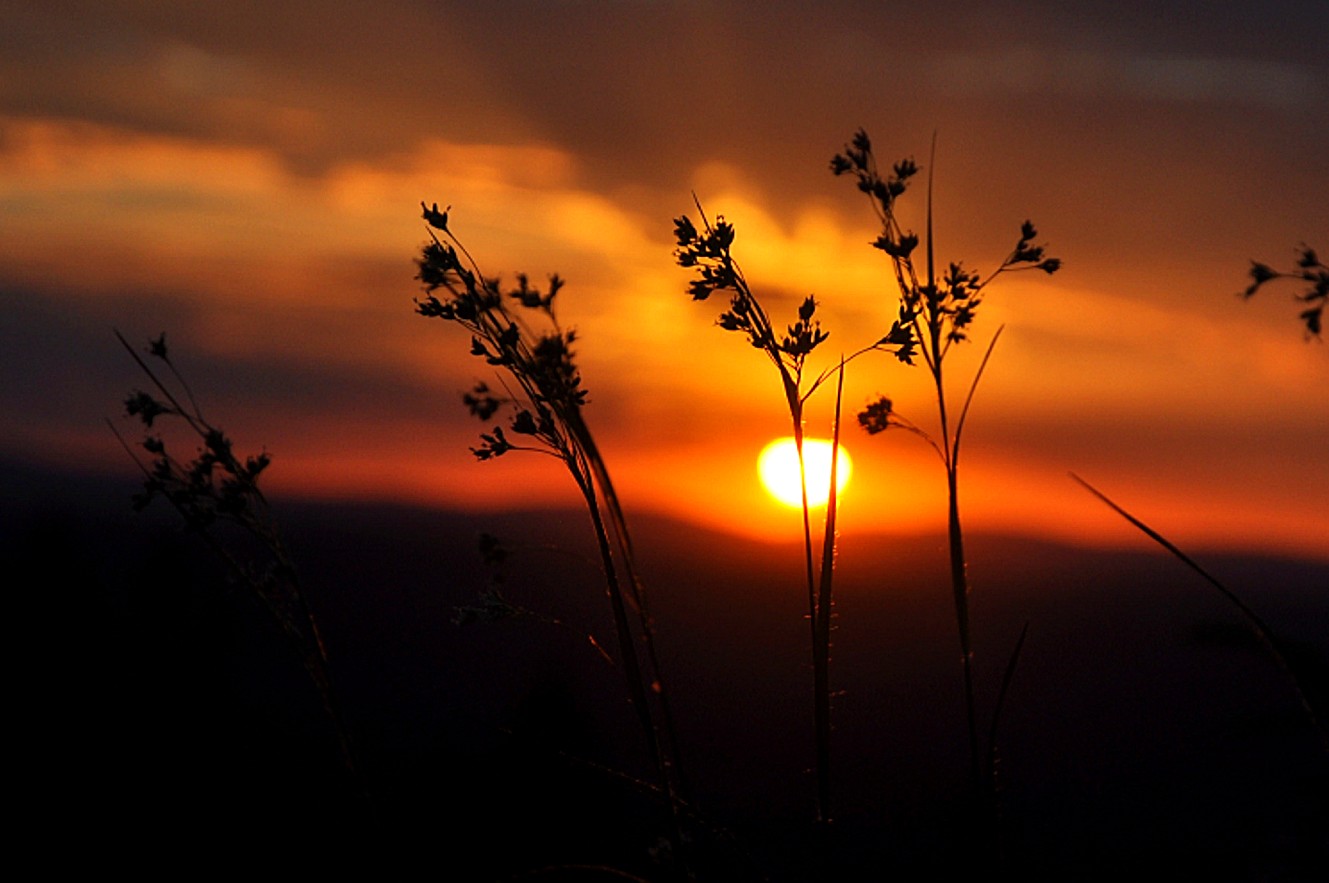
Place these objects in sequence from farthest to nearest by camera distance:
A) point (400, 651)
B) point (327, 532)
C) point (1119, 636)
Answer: point (327, 532)
point (400, 651)
point (1119, 636)

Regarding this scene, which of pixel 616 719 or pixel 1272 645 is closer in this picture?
pixel 1272 645

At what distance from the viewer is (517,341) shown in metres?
2.28

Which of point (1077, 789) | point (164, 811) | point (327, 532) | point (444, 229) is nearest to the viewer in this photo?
point (444, 229)

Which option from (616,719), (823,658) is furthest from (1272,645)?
(616,719)

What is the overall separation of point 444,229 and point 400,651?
1837 inches

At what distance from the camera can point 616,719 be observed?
38.8 m

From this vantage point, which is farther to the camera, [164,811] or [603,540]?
[164,811]

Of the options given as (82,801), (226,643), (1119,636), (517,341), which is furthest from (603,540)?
(1119,636)

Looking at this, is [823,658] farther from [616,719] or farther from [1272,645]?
[616,719]

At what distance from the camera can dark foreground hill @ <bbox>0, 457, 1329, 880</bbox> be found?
364cm

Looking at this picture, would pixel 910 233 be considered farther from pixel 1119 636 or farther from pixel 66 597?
pixel 1119 636

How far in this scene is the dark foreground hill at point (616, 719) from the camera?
11.9ft

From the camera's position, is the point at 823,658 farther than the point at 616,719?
No

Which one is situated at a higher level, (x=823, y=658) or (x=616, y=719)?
(x=823, y=658)
